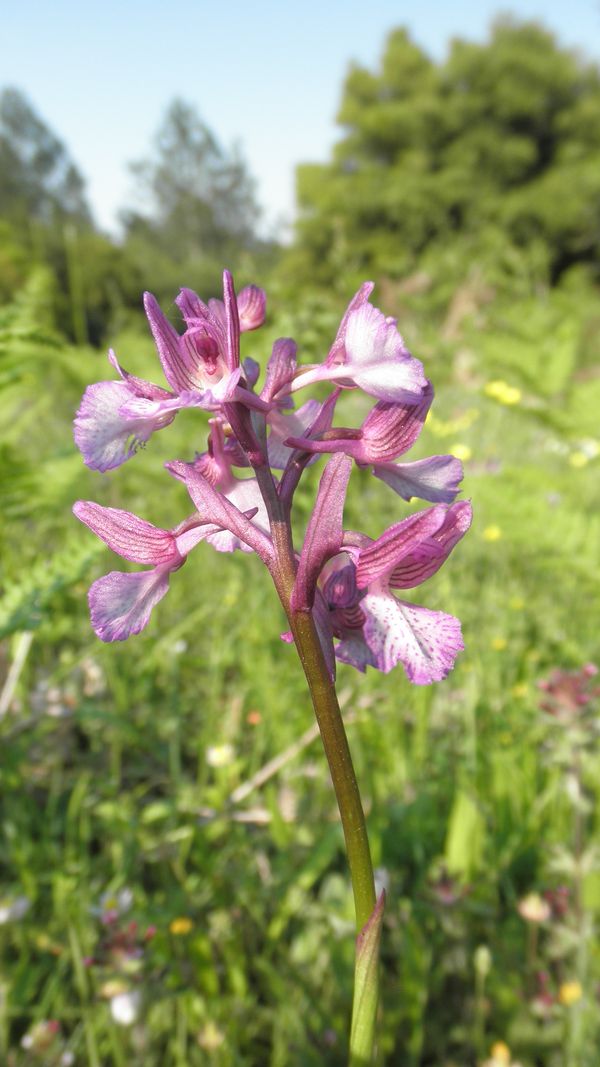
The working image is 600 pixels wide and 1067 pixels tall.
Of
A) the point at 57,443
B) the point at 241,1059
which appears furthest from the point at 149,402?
the point at 57,443

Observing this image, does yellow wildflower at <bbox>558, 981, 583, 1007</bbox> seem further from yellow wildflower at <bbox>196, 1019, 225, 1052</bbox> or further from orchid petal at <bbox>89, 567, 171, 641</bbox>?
orchid petal at <bbox>89, 567, 171, 641</bbox>

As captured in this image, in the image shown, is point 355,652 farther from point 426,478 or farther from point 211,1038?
Answer: point 211,1038

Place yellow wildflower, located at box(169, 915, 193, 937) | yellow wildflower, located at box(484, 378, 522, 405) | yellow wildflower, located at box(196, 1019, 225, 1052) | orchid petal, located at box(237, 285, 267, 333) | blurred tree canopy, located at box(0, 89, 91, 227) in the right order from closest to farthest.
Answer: orchid petal, located at box(237, 285, 267, 333), yellow wildflower, located at box(196, 1019, 225, 1052), yellow wildflower, located at box(169, 915, 193, 937), yellow wildflower, located at box(484, 378, 522, 405), blurred tree canopy, located at box(0, 89, 91, 227)

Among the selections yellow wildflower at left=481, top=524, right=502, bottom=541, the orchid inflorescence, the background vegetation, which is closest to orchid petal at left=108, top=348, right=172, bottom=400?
the orchid inflorescence

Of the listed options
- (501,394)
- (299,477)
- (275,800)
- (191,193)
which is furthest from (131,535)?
(191,193)

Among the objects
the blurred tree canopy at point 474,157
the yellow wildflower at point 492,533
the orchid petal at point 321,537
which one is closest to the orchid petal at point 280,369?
the orchid petal at point 321,537

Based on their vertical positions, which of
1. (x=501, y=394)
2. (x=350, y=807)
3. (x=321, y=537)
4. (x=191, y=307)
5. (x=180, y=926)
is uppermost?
(x=501, y=394)
